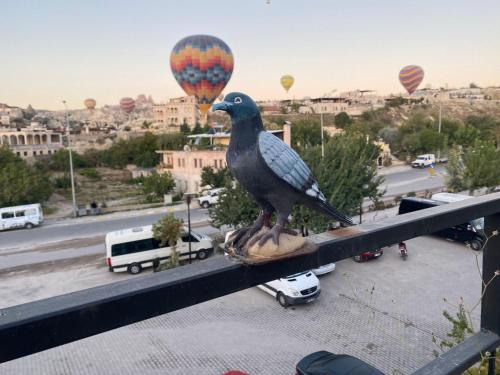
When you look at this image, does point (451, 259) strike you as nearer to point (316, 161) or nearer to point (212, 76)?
point (316, 161)

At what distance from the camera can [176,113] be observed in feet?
282

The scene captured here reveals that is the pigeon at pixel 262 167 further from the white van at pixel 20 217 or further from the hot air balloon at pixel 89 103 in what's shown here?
the hot air balloon at pixel 89 103

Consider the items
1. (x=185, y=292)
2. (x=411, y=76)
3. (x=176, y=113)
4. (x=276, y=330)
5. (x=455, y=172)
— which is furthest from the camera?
(x=176, y=113)

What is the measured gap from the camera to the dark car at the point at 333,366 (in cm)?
590

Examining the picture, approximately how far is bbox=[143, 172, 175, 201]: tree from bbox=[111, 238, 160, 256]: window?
16621mm

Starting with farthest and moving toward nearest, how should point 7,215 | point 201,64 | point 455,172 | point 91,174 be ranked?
point 91,174 → point 201,64 → point 7,215 → point 455,172

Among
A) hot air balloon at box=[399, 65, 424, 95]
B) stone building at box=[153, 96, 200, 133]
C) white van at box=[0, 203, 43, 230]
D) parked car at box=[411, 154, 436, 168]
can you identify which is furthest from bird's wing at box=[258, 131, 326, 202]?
stone building at box=[153, 96, 200, 133]

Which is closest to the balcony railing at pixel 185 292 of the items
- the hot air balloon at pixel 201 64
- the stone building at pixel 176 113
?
the hot air balloon at pixel 201 64

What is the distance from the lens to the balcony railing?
1.18 meters

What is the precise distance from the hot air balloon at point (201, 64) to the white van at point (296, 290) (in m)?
26.7

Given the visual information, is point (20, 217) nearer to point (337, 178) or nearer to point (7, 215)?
point (7, 215)

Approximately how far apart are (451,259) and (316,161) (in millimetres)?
5836

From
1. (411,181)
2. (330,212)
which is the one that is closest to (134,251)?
(330,212)

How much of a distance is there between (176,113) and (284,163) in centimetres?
8698
